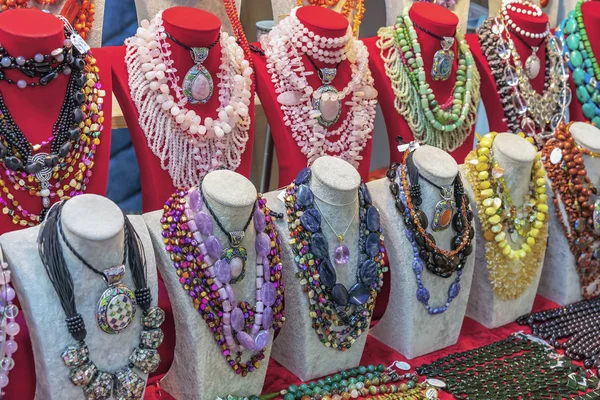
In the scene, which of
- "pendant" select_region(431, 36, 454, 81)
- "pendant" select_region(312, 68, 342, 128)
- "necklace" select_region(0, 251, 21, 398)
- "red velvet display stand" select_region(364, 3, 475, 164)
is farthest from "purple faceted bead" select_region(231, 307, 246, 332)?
"pendant" select_region(431, 36, 454, 81)

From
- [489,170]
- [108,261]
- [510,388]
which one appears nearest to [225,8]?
[489,170]

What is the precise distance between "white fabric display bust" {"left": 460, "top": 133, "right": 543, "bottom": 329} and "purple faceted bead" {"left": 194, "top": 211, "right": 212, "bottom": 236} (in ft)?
2.37

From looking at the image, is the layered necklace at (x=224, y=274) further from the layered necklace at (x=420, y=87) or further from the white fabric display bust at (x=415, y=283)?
the layered necklace at (x=420, y=87)

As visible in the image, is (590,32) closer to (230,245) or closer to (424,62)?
(424,62)

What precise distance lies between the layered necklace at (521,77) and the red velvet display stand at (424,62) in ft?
0.62

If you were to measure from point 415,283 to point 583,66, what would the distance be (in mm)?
1088

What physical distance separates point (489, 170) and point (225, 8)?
776 mm

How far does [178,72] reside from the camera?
1.68 m

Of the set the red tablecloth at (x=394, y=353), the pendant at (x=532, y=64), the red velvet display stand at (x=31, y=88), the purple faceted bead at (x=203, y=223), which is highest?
the red velvet display stand at (x=31, y=88)

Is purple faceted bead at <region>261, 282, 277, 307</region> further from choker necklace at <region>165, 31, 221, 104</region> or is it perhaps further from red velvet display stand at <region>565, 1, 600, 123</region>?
red velvet display stand at <region>565, 1, 600, 123</region>

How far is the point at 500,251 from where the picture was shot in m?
1.83

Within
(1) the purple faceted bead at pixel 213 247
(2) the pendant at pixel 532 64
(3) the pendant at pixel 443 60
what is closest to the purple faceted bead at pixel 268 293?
(1) the purple faceted bead at pixel 213 247

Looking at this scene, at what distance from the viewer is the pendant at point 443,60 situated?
1.99 m

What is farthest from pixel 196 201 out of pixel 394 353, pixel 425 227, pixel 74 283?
pixel 394 353
